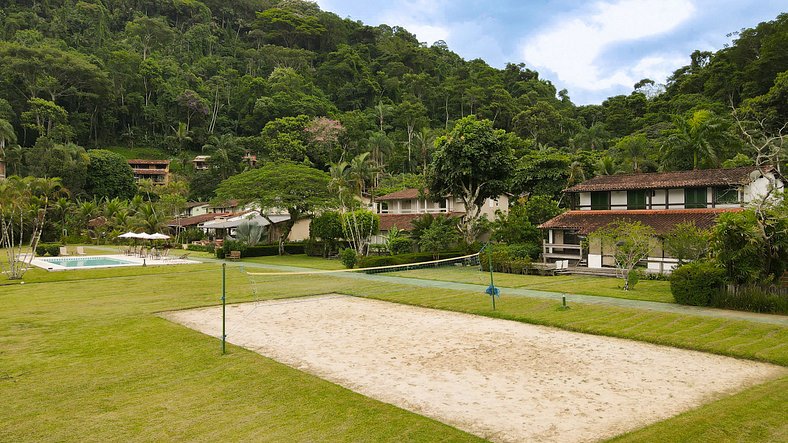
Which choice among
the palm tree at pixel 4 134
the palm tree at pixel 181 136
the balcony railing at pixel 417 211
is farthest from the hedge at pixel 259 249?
the palm tree at pixel 181 136

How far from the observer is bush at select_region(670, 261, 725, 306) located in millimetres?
17750

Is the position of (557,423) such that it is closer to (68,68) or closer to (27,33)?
(68,68)

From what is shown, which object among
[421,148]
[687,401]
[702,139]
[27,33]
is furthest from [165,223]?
[27,33]

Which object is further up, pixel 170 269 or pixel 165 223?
pixel 165 223

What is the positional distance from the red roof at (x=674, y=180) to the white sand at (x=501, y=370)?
1913 centimetres

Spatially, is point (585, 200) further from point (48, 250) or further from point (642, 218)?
point (48, 250)

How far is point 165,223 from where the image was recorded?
5584 cm

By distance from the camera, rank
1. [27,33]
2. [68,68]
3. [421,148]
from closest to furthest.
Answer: [421,148], [68,68], [27,33]

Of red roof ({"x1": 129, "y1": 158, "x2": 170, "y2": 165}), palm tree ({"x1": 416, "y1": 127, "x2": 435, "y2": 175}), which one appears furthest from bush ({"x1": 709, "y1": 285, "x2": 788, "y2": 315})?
red roof ({"x1": 129, "y1": 158, "x2": 170, "y2": 165})

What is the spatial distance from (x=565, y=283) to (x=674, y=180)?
37.3 feet

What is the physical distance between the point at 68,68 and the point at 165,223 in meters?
56.9

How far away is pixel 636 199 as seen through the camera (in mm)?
31438

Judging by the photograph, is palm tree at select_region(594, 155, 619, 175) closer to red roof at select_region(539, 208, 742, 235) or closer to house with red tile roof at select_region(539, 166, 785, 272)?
house with red tile roof at select_region(539, 166, 785, 272)

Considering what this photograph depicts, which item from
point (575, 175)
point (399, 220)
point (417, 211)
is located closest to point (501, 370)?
point (575, 175)
